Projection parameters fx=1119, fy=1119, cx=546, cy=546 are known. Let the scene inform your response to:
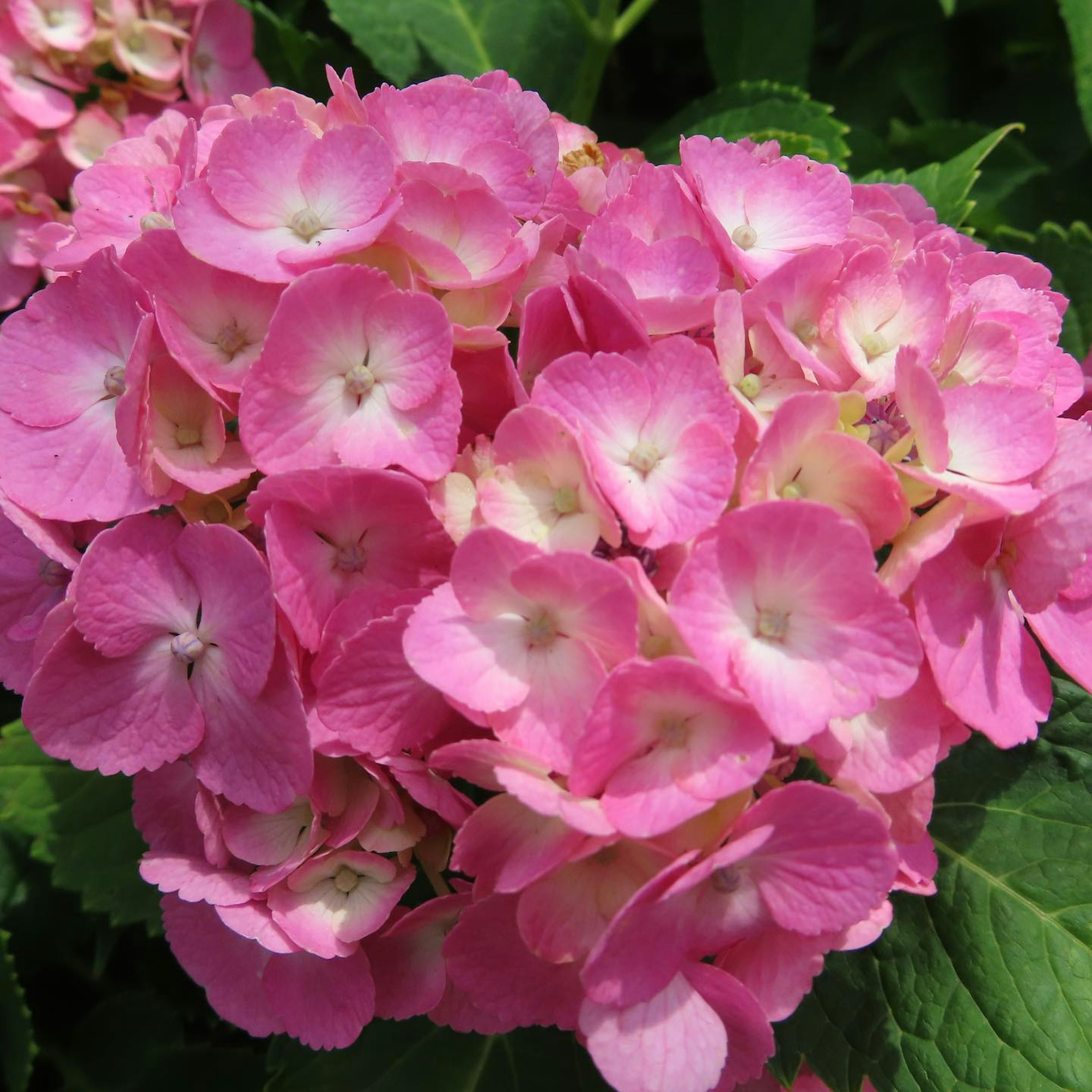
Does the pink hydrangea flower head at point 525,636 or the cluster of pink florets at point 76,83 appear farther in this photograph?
the cluster of pink florets at point 76,83

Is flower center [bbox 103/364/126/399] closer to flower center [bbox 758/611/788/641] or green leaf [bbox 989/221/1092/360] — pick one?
flower center [bbox 758/611/788/641]

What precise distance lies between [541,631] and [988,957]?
0.57 metres

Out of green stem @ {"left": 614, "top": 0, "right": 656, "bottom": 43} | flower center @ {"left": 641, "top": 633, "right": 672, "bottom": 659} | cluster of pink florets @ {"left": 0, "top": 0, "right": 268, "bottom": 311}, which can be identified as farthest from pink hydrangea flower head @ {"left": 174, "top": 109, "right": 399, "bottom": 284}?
green stem @ {"left": 614, "top": 0, "right": 656, "bottom": 43}

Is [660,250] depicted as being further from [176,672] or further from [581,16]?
[581,16]

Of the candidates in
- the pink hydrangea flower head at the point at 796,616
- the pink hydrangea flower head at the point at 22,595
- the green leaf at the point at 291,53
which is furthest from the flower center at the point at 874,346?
the green leaf at the point at 291,53

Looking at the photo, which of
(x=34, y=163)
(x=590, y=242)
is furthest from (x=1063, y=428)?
(x=34, y=163)

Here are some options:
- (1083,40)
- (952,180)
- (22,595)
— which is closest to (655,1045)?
(22,595)

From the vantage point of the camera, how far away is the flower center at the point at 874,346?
0.83 metres

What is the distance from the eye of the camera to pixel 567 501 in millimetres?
749

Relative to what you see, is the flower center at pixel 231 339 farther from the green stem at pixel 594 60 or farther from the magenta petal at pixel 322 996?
the green stem at pixel 594 60

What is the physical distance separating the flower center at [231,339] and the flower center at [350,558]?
0.17 metres

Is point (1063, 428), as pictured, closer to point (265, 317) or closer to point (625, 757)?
point (625, 757)

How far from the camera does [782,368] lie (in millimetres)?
820

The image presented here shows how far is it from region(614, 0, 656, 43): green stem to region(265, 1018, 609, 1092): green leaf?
1.30 m
